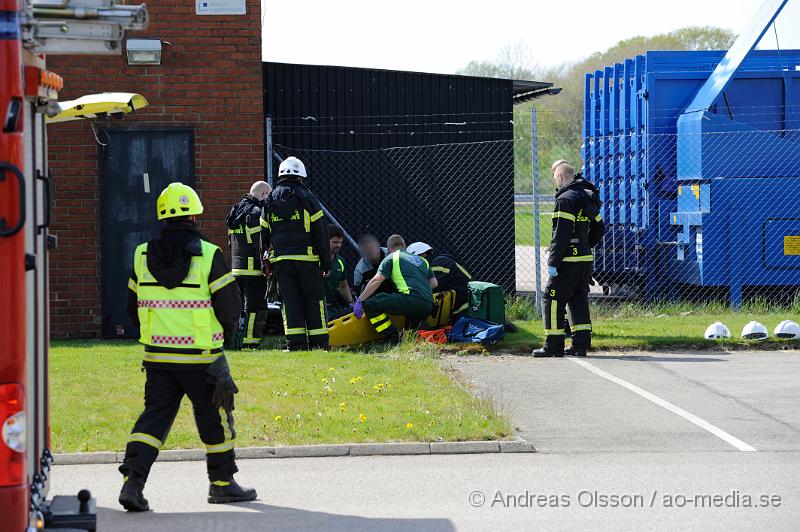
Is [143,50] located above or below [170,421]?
above

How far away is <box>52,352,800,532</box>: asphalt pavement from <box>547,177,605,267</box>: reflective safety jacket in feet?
7.78

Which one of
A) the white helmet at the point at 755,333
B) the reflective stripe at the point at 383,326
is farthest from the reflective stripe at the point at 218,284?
the white helmet at the point at 755,333

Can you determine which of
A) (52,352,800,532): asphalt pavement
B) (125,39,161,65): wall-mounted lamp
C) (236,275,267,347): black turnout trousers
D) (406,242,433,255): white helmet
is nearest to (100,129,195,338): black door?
(125,39,161,65): wall-mounted lamp

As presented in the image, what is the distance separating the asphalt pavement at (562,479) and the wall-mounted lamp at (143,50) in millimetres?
6483

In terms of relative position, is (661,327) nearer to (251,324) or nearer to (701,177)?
(701,177)

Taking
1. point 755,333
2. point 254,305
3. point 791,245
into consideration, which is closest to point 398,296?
point 254,305

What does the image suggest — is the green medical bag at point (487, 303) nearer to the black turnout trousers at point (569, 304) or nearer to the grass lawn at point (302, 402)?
the black turnout trousers at point (569, 304)

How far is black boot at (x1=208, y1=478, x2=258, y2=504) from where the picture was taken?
22.9ft

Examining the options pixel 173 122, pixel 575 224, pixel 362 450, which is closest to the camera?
pixel 362 450

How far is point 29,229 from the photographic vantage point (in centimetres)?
468

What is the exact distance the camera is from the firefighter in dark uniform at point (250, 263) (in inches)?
515

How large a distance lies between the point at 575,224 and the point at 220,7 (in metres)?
5.28

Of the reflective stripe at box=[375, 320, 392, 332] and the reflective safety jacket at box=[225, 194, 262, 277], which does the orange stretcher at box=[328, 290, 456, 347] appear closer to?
the reflective stripe at box=[375, 320, 392, 332]

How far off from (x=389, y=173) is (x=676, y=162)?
417 centimetres
